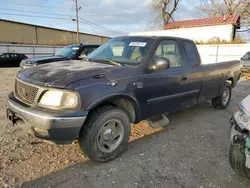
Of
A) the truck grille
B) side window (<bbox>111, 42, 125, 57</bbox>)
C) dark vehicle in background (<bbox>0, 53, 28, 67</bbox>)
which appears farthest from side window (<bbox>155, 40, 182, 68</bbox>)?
dark vehicle in background (<bbox>0, 53, 28, 67</bbox>)

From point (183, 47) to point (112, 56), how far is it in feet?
5.16

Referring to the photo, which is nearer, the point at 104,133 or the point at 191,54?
the point at 104,133

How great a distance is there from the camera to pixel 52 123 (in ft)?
8.00

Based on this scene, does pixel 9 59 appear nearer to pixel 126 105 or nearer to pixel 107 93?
pixel 126 105

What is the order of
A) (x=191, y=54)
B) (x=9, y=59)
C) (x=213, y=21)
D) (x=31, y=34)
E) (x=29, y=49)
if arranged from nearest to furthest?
(x=191, y=54)
(x=9, y=59)
(x=213, y=21)
(x=29, y=49)
(x=31, y=34)

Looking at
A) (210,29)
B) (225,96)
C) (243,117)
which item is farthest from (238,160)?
(210,29)

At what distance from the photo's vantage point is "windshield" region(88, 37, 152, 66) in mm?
3473

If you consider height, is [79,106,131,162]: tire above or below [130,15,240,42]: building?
below

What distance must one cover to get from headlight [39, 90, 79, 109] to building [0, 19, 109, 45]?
3500cm

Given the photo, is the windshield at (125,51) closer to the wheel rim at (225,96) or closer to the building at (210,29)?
the wheel rim at (225,96)

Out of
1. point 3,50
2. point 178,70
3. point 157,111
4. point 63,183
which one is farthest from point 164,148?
point 3,50

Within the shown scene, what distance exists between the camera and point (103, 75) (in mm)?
2844

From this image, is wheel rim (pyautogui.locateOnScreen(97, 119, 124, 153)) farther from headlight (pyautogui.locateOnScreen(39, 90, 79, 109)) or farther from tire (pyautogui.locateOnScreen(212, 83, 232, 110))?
tire (pyautogui.locateOnScreen(212, 83, 232, 110))

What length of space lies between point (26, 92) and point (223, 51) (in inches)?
743
